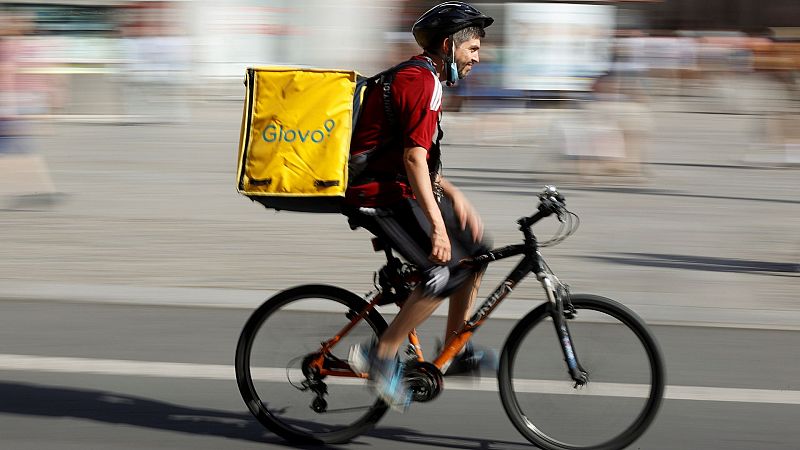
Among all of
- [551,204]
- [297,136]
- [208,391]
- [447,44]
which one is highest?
[447,44]

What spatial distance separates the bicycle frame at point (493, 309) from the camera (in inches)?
167

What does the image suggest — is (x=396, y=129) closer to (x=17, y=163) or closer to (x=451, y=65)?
(x=451, y=65)

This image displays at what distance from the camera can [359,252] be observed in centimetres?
820

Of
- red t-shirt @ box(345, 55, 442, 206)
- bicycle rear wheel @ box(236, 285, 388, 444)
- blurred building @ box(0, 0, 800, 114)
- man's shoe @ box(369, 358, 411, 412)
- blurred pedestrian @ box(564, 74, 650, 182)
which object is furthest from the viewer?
blurred building @ box(0, 0, 800, 114)

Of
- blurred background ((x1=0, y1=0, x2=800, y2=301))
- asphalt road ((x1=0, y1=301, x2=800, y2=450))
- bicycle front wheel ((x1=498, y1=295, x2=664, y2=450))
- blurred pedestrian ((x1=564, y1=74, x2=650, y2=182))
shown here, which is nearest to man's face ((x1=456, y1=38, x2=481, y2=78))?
bicycle front wheel ((x1=498, y1=295, x2=664, y2=450))

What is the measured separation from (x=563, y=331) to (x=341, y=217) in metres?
5.42

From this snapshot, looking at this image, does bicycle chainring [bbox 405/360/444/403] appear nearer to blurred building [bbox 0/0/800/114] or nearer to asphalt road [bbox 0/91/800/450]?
asphalt road [bbox 0/91/800/450]

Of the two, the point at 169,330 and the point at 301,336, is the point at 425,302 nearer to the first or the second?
the point at 301,336

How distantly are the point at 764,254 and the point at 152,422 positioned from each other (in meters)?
5.11

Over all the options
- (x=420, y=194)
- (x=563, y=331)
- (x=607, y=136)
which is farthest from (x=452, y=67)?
(x=607, y=136)

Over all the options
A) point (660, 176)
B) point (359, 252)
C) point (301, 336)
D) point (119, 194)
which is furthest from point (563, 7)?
point (301, 336)

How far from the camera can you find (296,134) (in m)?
4.12

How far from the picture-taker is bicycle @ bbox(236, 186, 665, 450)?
13.9 ft

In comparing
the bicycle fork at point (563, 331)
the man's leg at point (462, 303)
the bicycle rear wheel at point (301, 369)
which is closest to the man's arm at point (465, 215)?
the man's leg at point (462, 303)
